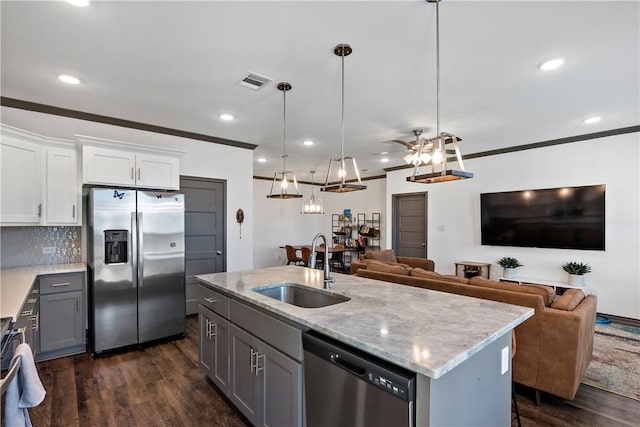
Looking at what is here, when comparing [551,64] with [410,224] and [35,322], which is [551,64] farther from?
[35,322]

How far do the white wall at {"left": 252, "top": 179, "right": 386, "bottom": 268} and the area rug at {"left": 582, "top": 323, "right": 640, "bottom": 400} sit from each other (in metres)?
5.09

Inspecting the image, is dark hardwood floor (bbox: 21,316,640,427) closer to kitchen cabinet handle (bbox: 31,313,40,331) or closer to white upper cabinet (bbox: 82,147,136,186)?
kitchen cabinet handle (bbox: 31,313,40,331)

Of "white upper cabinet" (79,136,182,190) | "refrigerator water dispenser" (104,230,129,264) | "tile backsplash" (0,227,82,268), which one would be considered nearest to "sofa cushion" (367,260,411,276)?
"white upper cabinet" (79,136,182,190)

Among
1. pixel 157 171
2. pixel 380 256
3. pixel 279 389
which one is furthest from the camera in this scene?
pixel 380 256

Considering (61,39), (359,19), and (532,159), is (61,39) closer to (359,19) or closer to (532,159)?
(359,19)

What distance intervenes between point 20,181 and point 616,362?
6339mm

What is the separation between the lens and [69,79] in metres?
2.92

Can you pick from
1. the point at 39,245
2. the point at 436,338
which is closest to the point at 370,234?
the point at 39,245

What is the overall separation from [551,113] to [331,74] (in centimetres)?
297

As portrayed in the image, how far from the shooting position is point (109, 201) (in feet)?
10.9

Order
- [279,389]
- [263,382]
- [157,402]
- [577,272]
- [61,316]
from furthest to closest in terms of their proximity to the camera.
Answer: [577,272], [61,316], [157,402], [263,382], [279,389]

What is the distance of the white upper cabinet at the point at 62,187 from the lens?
3363 mm

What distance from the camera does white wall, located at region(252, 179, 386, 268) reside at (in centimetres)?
873

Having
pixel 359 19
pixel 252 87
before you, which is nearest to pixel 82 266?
pixel 252 87
